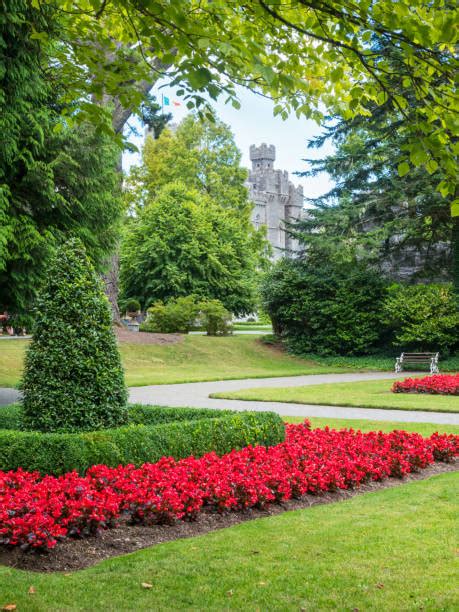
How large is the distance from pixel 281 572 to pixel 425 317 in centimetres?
2219

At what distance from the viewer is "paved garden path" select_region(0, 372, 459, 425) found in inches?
483

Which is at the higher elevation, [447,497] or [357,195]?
[357,195]

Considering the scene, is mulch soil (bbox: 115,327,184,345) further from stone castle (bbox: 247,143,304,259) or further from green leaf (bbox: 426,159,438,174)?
stone castle (bbox: 247,143,304,259)

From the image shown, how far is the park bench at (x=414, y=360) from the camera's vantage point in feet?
81.0

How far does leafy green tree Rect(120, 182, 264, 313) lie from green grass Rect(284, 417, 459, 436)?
77.9 feet

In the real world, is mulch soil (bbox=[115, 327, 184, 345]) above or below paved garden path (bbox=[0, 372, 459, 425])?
above

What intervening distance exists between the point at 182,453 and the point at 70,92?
375 cm

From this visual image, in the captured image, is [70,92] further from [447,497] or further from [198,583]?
[447,497]

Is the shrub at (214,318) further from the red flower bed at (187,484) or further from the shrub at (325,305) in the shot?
the red flower bed at (187,484)

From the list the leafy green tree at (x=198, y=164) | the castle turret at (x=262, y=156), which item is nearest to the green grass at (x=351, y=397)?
the leafy green tree at (x=198, y=164)

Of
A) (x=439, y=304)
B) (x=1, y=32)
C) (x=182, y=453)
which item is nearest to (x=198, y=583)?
(x=182, y=453)

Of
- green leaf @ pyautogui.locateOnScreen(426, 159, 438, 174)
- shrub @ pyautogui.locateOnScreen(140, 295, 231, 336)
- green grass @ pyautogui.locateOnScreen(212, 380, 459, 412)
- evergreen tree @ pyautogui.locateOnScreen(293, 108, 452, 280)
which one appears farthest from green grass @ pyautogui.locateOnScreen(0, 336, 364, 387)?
green leaf @ pyautogui.locateOnScreen(426, 159, 438, 174)

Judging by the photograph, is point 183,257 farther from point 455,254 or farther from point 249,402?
point 249,402

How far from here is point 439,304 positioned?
84.1 ft
